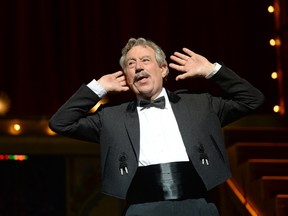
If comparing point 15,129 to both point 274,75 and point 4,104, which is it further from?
point 274,75

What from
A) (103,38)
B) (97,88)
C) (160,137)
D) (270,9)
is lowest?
(160,137)

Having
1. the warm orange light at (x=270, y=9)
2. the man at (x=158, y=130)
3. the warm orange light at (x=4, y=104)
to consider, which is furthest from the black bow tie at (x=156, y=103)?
the warm orange light at (x=270, y=9)

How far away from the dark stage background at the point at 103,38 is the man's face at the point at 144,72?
2.92 metres

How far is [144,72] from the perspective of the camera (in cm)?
280

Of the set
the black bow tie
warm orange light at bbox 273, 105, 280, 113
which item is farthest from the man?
warm orange light at bbox 273, 105, 280, 113

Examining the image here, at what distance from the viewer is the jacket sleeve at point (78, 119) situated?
2773mm

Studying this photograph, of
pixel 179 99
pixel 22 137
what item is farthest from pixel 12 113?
pixel 179 99

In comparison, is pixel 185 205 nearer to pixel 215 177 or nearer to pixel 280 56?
pixel 215 177

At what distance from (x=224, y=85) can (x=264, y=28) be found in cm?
338

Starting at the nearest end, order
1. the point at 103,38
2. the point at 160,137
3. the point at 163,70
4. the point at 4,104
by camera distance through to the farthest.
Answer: the point at 160,137, the point at 163,70, the point at 4,104, the point at 103,38

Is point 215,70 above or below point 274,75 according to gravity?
below

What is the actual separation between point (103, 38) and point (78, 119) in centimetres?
321

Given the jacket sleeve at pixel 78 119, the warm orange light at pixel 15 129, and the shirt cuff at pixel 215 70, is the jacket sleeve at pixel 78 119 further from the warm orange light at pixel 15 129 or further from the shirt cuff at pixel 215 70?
the warm orange light at pixel 15 129

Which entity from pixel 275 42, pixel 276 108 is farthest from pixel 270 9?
pixel 276 108
